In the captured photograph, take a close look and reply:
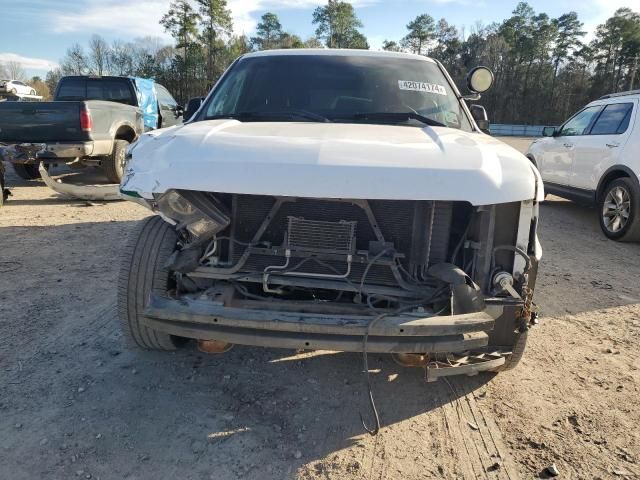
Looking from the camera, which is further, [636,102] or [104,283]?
[636,102]

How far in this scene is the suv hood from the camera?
227 cm

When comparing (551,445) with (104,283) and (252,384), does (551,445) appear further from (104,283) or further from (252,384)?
(104,283)

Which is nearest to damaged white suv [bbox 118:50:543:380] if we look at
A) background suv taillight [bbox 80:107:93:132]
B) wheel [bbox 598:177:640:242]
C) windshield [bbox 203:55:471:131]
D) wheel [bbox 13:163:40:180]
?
windshield [bbox 203:55:471:131]

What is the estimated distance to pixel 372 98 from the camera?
12.2 feet

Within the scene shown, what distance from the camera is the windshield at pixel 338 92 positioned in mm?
3576

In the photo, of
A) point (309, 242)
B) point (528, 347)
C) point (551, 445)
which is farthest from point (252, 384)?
point (528, 347)

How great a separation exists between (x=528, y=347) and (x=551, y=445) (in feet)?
3.85

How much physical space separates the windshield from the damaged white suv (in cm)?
48

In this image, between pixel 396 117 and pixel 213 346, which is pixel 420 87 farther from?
pixel 213 346

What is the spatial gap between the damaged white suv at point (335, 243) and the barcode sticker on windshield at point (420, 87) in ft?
2.57

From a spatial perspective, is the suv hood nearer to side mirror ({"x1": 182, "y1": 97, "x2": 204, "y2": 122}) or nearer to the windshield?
the windshield

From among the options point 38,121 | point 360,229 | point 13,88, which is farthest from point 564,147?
point 13,88

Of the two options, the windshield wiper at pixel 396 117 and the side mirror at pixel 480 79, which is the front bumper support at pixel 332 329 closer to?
the windshield wiper at pixel 396 117

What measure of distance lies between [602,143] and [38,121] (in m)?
8.78
